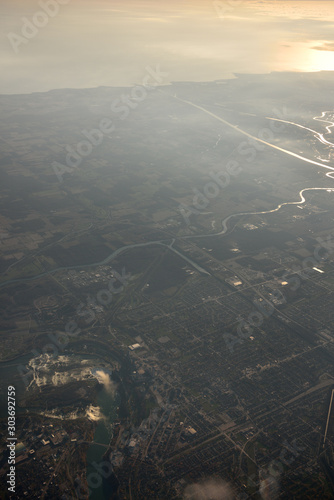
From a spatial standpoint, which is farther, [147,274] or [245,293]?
[147,274]

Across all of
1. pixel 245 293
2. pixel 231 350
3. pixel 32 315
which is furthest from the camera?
pixel 245 293

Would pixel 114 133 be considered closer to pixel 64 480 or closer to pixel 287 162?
pixel 287 162

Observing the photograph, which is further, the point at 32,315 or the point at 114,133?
the point at 114,133

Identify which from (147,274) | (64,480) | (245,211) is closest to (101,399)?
(64,480)

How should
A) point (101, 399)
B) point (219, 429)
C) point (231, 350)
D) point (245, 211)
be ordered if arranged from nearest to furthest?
point (219, 429) → point (101, 399) → point (231, 350) → point (245, 211)

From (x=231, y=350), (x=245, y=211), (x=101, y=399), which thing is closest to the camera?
(x=101, y=399)

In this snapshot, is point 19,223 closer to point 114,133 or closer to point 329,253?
point 329,253

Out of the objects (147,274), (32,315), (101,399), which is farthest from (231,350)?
(32,315)

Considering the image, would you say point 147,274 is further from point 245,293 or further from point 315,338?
point 315,338

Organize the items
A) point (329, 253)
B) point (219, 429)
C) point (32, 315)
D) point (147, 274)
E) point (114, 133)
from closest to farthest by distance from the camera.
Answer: point (219, 429) < point (32, 315) < point (147, 274) < point (329, 253) < point (114, 133)
